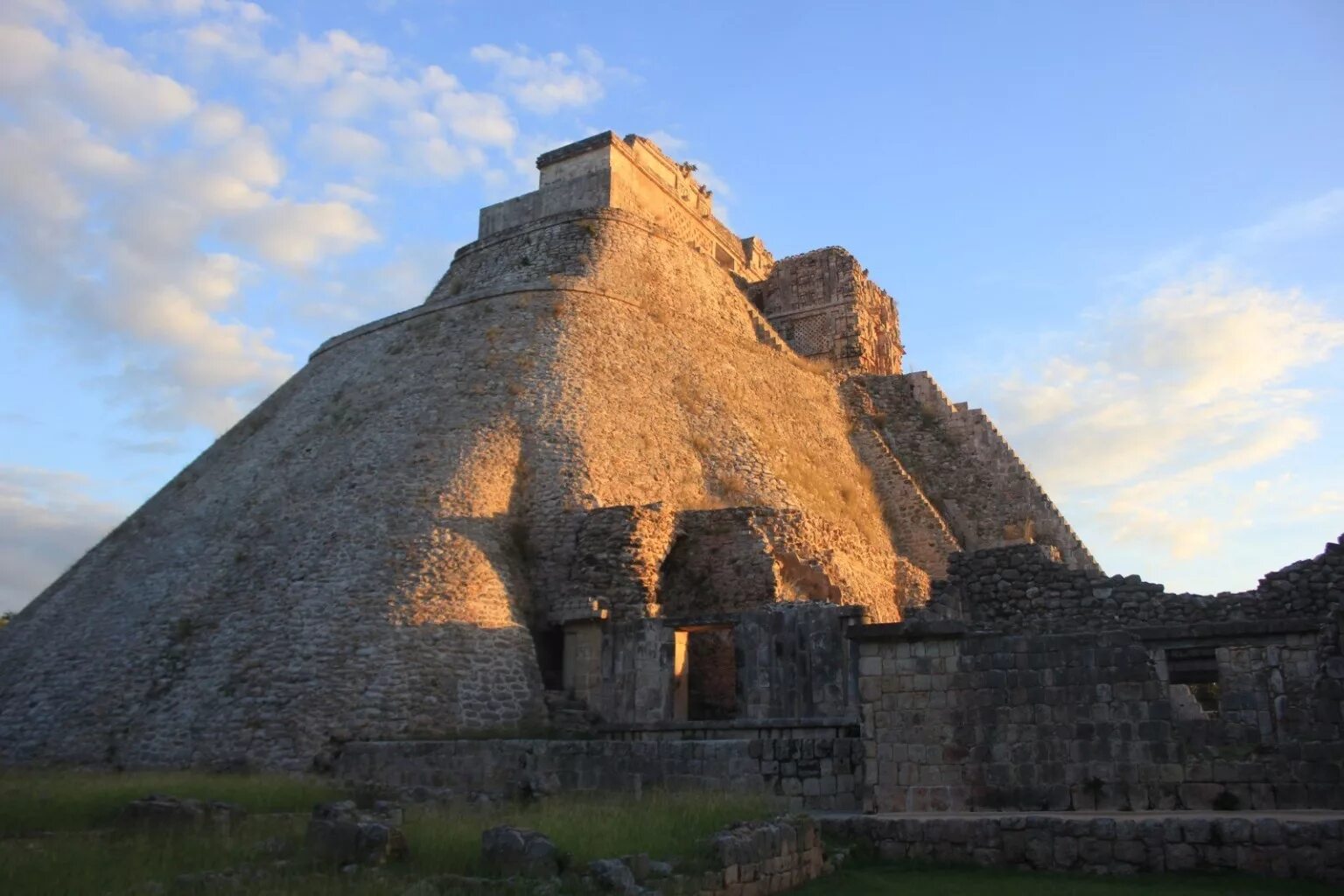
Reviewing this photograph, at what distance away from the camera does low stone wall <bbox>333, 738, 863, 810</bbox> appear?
11.9 m

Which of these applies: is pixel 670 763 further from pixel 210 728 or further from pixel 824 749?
pixel 210 728

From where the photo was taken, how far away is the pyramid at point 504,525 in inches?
645

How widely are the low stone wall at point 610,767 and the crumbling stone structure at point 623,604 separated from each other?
0.03 meters

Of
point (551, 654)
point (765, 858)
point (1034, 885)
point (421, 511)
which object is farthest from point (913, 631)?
point (421, 511)

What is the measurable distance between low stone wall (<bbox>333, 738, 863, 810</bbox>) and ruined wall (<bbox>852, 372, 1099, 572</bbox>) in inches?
622

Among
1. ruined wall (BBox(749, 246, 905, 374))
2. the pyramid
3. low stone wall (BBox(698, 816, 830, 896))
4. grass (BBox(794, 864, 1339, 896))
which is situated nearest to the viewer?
low stone wall (BBox(698, 816, 830, 896))

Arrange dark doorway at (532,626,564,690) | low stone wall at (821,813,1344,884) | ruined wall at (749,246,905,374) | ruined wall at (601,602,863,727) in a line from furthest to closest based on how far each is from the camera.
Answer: ruined wall at (749,246,905,374), dark doorway at (532,626,564,690), ruined wall at (601,602,863,727), low stone wall at (821,813,1344,884)

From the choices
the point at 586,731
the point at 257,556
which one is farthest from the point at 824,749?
→ the point at 257,556

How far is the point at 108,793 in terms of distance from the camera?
12016 millimetres

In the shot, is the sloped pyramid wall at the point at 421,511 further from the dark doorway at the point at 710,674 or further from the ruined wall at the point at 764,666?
the dark doorway at the point at 710,674

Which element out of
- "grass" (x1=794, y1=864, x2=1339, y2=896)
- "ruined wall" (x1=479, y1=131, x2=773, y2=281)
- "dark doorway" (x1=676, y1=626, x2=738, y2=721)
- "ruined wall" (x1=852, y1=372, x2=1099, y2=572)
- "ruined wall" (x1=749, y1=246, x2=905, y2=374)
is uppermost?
"ruined wall" (x1=479, y1=131, x2=773, y2=281)

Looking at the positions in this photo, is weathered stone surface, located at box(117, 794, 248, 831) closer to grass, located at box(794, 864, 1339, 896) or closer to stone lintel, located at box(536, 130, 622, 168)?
grass, located at box(794, 864, 1339, 896)

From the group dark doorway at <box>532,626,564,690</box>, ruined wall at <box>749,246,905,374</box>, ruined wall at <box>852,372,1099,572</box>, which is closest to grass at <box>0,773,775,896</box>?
dark doorway at <box>532,626,564,690</box>

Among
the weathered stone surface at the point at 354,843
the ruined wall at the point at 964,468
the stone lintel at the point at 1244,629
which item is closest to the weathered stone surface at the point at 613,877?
the weathered stone surface at the point at 354,843
